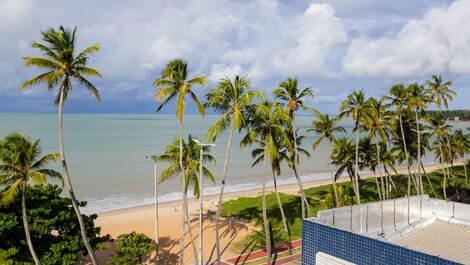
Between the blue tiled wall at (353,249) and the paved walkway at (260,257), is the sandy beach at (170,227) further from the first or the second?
→ the blue tiled wall at (353,249)

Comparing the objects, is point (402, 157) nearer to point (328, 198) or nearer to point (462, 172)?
point (328, 198)

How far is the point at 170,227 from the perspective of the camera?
35469 mm

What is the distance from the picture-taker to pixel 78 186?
2122 inches

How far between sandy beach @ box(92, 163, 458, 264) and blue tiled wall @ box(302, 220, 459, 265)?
1366 cm

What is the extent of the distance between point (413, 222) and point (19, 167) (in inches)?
736

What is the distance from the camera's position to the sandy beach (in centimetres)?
2880

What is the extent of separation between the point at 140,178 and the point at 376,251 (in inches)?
2038

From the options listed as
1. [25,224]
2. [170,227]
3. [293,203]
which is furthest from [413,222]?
[293,203]

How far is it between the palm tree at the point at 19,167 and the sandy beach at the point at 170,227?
970 cm

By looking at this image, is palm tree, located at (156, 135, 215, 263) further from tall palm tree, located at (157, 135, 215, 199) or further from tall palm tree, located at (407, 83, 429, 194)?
tall palm tree, located at (407, 83, 429, 194)

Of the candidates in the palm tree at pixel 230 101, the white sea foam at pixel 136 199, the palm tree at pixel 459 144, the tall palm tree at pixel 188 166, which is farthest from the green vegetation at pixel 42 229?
the palm tree at pixel 459 144

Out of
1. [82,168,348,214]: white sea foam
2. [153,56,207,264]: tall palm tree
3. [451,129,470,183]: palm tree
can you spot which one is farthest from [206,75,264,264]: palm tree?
[451,129,470,183]: palm tree

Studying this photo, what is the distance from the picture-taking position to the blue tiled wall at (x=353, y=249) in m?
12.6

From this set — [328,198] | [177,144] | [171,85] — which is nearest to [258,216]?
[328,198]
